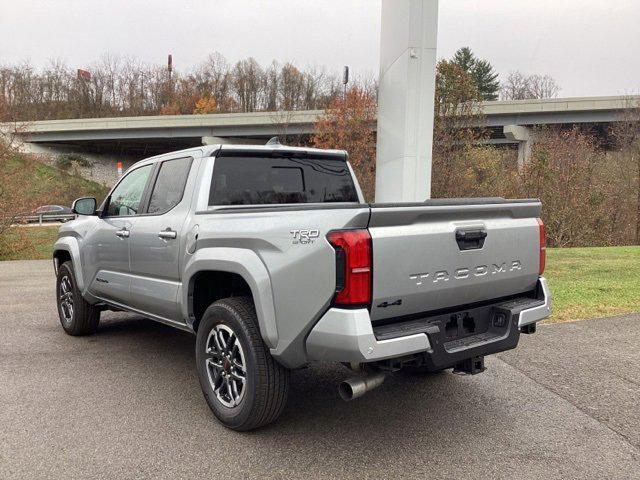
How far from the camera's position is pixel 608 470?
3027 millimetres

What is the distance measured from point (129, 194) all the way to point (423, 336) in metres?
3.42

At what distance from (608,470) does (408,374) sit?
6.28 feet

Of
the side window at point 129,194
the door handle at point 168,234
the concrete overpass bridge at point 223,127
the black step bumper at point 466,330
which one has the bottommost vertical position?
the black step bumper at point 466,330

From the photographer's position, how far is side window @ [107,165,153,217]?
4.93 meters

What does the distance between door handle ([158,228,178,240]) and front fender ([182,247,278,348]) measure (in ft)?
1.51

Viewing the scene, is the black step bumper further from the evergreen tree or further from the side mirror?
the evergreen tree

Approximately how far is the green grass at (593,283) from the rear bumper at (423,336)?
3.51 meters

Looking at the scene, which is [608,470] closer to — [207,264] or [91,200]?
[207,264]

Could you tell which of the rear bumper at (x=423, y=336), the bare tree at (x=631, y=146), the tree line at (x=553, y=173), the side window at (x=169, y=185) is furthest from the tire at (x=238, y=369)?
the bare tree at (x=631, y=146)

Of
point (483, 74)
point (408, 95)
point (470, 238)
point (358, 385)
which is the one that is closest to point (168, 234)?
point (358, 385)

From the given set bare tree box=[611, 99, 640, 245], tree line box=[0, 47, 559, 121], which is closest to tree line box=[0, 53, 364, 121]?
A: tree line box=[0, 47, 559, 121]

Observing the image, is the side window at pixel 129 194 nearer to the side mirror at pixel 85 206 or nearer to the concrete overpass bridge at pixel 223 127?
the side mirror at pixel 85 206

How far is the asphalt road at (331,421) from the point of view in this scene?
10.1ft

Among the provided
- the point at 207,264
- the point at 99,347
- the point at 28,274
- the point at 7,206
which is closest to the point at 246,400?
the point at 207,264
